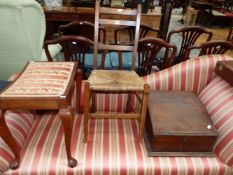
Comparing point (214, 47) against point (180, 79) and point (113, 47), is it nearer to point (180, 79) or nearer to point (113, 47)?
point (180, 79)

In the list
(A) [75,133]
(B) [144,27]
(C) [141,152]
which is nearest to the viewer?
(C) [141,152]

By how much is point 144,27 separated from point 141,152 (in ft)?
4.42

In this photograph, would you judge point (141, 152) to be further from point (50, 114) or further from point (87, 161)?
point (50, 114)

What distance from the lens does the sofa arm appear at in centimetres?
157

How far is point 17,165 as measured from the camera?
1138mm

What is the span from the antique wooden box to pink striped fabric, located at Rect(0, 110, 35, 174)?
1422 mm

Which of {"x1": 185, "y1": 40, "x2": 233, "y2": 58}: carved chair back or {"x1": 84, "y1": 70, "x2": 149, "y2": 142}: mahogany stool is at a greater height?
{"x1": 185, "y1": 40, "x2": 233, "y2": 58}: carved chair back

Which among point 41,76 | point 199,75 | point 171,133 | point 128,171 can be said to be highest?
point 41,76

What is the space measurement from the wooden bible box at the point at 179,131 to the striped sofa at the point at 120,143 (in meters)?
0.05

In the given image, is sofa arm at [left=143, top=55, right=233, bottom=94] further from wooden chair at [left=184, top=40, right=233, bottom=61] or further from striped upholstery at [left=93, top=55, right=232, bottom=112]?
wooden chair at [left=184, top=40, right=233, bottom=61]

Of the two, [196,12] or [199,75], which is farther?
[196,12]

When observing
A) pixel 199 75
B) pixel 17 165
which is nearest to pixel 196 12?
pixel 199 75

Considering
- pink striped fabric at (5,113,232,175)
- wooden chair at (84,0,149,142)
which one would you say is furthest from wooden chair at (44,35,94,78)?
pink striped fabric at (5,113,232,175)

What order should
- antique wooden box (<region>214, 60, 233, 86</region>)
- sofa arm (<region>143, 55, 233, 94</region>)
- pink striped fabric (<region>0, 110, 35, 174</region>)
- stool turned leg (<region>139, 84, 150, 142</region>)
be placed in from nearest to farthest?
pink striped fabric (<region>0, 110, 35, 174</region>)
stool turned leg (<region>139, 84, 150, 142</region>)
antique wooden box (<region>214, 60, 233, 86</region>)
sofa arm (<region>143, 55, 233, 94</region>)
